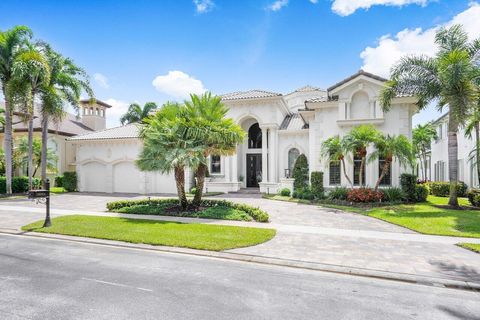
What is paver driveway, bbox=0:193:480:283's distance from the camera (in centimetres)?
685

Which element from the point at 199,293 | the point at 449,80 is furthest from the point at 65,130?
the point at 449,80

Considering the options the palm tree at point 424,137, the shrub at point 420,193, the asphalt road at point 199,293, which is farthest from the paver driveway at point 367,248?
the palm tree at point 424,137

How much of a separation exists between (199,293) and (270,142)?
19387 millimetres

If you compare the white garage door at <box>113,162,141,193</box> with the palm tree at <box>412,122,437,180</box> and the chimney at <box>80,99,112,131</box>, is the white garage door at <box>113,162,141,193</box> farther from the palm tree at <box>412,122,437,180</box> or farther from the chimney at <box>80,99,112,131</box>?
the palm tree at <box>412,122,437,180</box>

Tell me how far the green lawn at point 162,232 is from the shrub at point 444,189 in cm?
1945

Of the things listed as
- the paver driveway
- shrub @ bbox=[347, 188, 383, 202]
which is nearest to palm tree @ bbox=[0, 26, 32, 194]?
the paver driveway

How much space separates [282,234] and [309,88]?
30033 mm

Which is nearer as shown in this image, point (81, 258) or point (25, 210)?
point (81, 258)

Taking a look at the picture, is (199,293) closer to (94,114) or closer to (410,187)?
(410,187)

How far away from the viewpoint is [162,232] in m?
9.98

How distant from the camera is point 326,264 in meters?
7.01

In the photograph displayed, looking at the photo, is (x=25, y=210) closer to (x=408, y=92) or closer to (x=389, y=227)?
(x=389, y=227)

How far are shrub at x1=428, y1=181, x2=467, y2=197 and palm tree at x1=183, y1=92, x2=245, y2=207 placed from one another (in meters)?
18.6

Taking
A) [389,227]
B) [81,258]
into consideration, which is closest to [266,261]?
[81,258]
